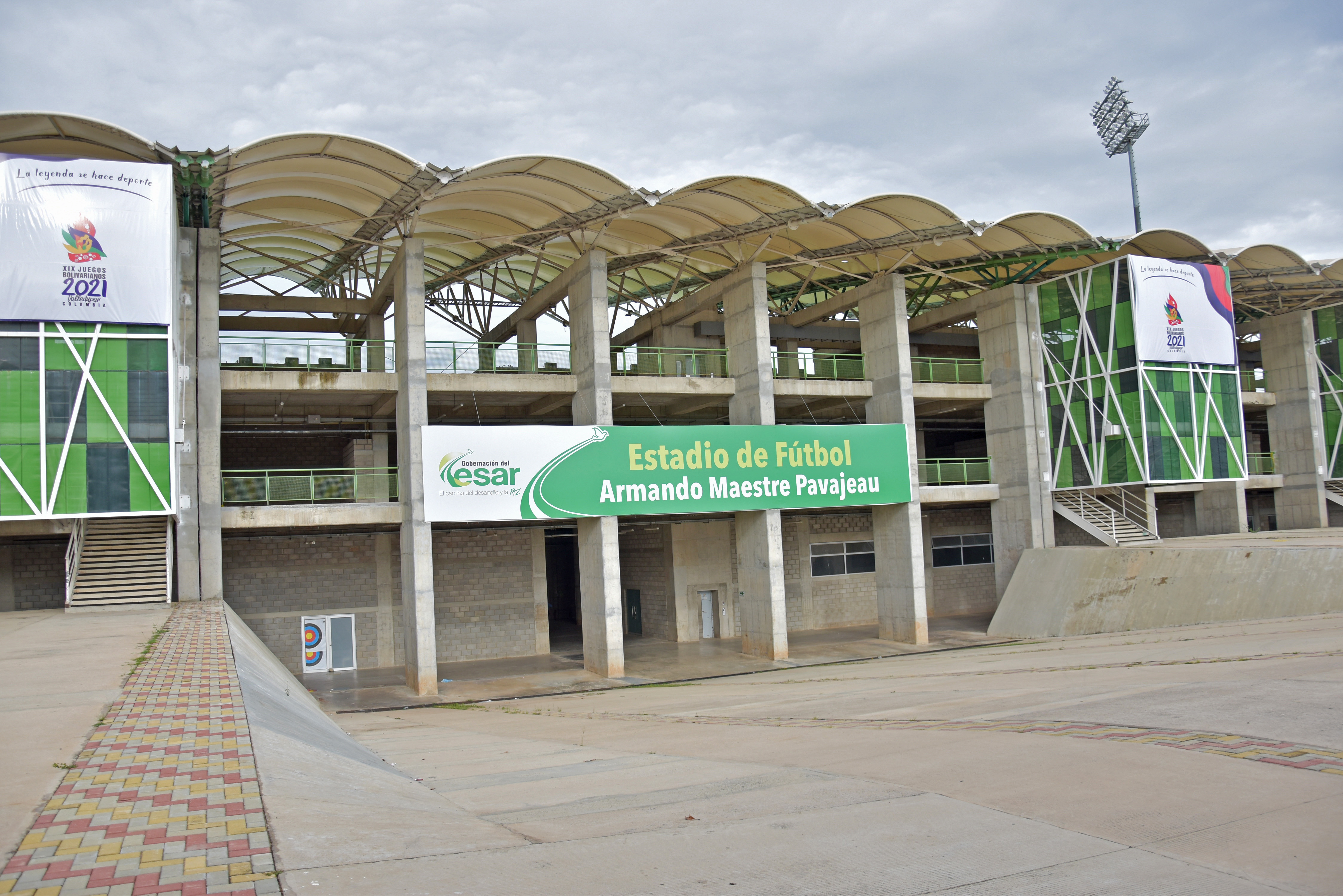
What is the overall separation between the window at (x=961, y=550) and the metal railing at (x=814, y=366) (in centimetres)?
1022

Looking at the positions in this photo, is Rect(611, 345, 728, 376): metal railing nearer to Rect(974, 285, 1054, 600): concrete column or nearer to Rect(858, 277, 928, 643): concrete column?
Rect(858, 277, 928, 643): concrete column

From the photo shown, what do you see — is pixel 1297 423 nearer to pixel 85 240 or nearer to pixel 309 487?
pixel 309 487

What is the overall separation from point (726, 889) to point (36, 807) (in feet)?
14.6

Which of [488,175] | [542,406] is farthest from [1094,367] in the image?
[488,175]

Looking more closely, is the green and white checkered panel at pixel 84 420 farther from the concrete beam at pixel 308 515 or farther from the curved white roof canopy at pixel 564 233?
the curved white roof canopy at pixel 564 233

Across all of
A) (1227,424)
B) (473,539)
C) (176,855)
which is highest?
(1227,424)

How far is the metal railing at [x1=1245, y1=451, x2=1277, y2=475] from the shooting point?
3888 centimetres

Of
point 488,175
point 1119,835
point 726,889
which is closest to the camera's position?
point 726,889

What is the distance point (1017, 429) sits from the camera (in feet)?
107

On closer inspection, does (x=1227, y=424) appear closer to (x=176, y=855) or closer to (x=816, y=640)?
(x=816, y=640)

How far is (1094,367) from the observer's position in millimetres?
31328

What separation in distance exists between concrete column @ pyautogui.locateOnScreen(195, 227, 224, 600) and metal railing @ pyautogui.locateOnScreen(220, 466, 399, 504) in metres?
0.50

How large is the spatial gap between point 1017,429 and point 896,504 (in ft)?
19.1

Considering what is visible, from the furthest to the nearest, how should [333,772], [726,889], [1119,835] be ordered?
1. [333,772]
2. [1119,835]
3. [726,889]
